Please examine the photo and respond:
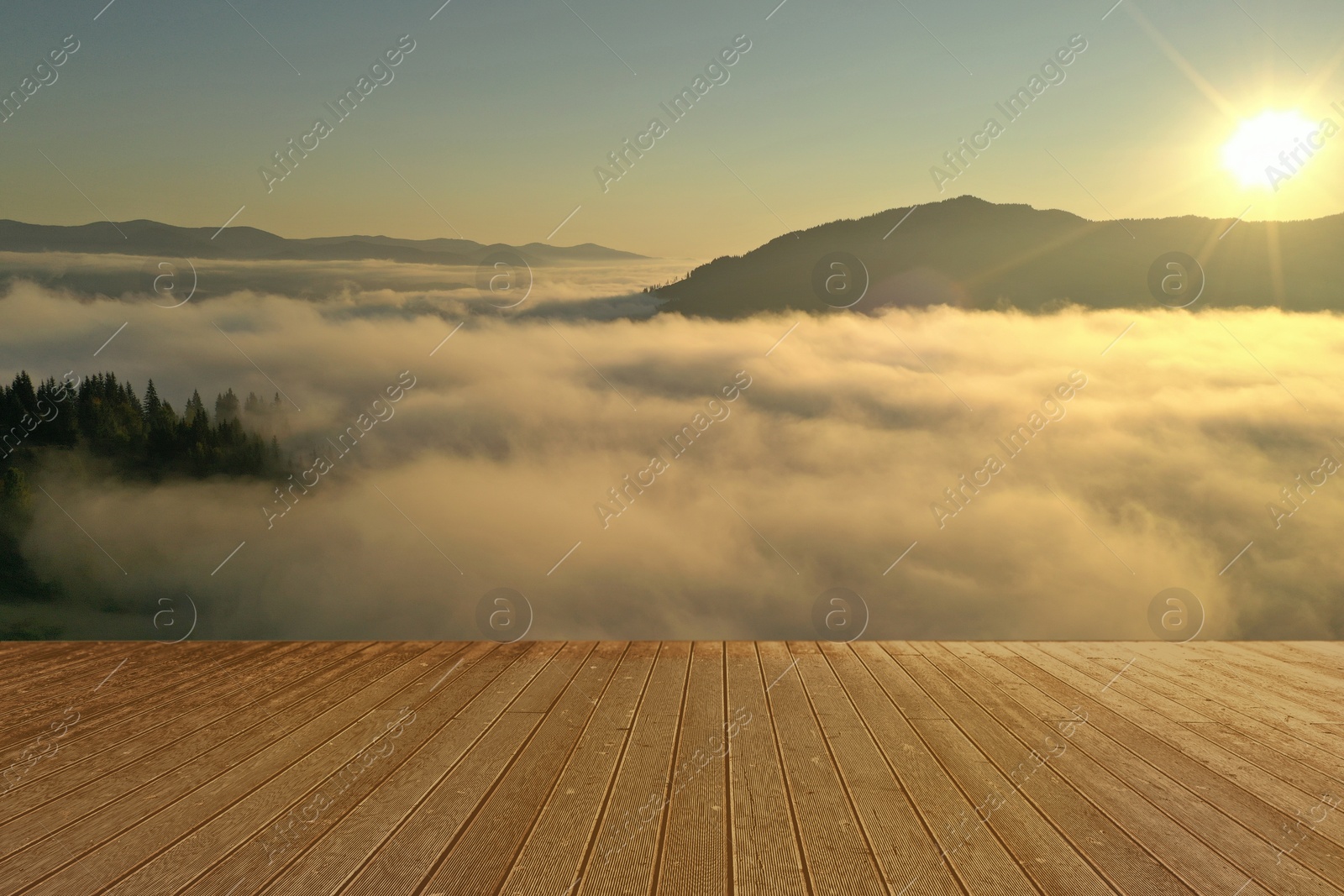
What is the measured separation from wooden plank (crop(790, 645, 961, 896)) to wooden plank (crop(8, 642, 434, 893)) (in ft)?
5.47

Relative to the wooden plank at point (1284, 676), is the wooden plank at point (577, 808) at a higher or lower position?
higher

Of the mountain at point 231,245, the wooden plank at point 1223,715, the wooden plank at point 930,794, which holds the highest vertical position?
the mountain at point 231,245

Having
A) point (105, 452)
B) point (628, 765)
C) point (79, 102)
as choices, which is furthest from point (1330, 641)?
point (79, 102)

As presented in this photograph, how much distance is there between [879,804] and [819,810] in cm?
17

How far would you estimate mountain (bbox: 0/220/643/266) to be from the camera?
670 cm

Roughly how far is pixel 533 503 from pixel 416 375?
4.29 feet

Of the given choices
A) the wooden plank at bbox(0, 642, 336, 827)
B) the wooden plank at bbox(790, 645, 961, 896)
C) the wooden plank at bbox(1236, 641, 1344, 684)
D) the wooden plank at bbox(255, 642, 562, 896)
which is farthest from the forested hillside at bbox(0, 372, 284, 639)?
the wooden plank at bbox(1236, 641, 1344, 684)

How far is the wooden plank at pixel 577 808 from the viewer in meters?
1.74

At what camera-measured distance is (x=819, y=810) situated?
2.11 metres

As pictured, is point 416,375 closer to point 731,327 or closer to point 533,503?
point 533,503

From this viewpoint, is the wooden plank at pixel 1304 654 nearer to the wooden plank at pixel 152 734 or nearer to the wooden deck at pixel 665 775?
the wooden deck at pixel 665 775

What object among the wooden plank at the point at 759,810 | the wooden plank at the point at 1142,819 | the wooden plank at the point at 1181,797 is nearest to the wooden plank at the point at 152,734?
the wooden plank at the point at 759,810

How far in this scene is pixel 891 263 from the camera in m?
9.59

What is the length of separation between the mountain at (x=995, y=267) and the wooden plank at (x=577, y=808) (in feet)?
11.0
